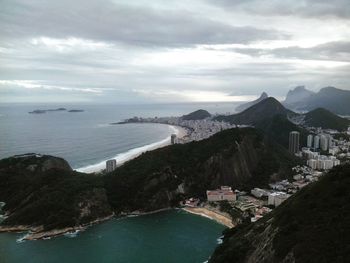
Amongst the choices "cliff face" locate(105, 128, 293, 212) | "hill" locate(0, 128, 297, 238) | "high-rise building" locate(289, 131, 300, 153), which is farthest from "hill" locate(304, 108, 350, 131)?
"cliff face" locate(105, 128, 293, 212)

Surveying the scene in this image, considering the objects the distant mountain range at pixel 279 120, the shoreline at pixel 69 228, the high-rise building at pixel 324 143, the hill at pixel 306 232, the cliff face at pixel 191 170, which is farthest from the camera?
the distant mountain range at pixel 279 120

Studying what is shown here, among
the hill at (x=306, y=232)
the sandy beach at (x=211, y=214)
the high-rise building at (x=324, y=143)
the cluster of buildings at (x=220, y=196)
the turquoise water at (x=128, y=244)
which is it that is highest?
the hill at (x=306, y=232)

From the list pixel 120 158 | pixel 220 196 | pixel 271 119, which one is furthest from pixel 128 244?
pixel 271 119

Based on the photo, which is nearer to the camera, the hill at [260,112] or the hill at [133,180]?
the hill at [133,180]

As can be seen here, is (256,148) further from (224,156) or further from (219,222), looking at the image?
(219,222)

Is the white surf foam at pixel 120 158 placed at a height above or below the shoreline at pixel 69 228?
above

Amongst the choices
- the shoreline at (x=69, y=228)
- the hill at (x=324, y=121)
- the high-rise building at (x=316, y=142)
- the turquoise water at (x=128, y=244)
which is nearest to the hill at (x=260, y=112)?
the hill at (x=324, y=121)

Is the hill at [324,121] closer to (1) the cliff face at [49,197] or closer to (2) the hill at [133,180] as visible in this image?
(2) the hill at [133,180]
